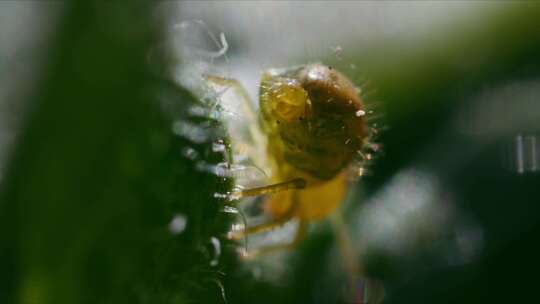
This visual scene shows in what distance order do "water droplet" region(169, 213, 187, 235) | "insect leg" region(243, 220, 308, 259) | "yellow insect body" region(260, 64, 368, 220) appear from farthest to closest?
1. "insect leg" region(243, 220, 308, 259)
2. "yellow insect body" region(260, 64, 368, 220)
3. "water droplet" region(169, 213, 187, 235)

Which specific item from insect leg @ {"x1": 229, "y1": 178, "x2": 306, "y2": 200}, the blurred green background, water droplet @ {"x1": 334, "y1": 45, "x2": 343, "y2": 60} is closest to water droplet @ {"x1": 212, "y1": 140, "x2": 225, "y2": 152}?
the blurred green background

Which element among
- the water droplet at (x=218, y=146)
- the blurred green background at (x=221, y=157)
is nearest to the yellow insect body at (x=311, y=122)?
the blurred green background at (x=221, y=157)

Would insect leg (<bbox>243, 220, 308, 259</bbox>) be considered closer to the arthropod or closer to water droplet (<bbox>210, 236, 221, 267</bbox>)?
the arthropod

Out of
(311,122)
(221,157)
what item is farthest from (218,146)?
(311,122)

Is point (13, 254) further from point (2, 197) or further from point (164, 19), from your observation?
point (164, 19)

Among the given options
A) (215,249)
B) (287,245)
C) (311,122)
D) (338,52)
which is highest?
(338,52)

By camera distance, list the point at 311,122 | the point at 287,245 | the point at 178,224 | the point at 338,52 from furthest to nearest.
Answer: the point at 287,245, the point at 338,52, the point at 311,122, the point at 178,224

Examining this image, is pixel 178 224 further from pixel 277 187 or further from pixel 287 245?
pixel 287 245

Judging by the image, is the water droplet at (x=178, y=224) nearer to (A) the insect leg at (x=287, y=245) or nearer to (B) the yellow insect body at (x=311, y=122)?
(B) the yellow insect body at (x=311, y=122)
